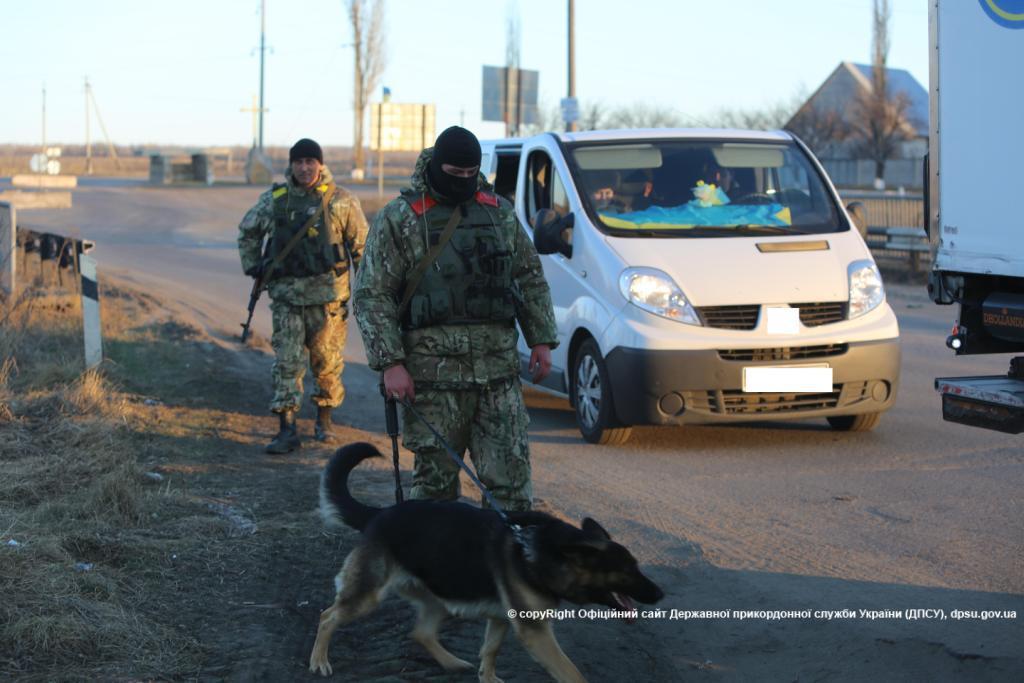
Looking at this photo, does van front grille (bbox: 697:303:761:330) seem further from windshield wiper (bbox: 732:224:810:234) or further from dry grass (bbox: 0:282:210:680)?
dry grass (bbox: 0:282:210:680)

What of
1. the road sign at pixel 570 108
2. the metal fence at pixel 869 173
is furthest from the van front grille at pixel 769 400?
the metal fence at pixel 869 173

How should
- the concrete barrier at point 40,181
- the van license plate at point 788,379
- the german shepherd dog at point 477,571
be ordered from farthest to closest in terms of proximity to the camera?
the concrete barrier at point 40,181
the van license plate at point 788,379
the german shepherd dog at point 477,571

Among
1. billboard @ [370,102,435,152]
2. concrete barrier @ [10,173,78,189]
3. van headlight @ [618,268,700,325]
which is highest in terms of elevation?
billboard @ [370,102,435,152]

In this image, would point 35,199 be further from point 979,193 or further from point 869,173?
point 869,173

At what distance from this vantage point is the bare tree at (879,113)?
5597 centimetres

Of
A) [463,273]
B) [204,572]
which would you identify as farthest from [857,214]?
[204,572]

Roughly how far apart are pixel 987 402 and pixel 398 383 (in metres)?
2.24

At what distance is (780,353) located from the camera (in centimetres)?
750

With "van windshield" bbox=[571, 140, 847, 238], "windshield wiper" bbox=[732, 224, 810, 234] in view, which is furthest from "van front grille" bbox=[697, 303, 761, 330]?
"windshield wiper" bbox=[732, 224, 810, 234]

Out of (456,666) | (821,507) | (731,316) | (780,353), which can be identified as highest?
(731,316)

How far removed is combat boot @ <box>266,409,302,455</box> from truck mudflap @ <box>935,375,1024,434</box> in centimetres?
415

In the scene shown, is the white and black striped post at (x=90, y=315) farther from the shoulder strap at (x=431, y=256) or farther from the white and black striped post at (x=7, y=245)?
the shoulder strap at (x=431, y=256)

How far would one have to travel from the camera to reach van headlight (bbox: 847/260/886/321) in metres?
7.69

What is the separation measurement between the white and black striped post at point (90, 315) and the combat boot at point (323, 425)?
2.28 metres
